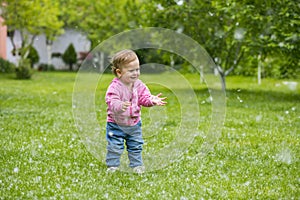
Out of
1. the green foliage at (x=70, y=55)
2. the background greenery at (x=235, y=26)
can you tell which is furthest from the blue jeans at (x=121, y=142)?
the green foliage at (x=70, y=55)

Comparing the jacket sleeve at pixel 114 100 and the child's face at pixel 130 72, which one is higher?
the child's face at pixel 130 72

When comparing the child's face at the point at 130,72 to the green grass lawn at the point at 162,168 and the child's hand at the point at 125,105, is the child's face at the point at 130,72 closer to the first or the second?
the child's hand at the point at 125,105

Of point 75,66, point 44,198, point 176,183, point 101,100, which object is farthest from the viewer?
point 75,66

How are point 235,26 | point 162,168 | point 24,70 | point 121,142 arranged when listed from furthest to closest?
1. point 24,70
2. point 235,26
3. point 162,168
4. point 121,142

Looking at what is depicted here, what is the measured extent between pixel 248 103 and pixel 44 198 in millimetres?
9558

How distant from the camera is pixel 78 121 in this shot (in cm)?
638

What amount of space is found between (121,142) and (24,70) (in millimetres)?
20963

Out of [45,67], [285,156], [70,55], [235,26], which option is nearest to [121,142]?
[285,156]

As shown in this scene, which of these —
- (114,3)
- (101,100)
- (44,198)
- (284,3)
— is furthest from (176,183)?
(114,3)

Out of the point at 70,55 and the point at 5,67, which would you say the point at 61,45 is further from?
the point at 5,67

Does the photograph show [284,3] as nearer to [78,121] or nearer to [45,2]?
[78,121]

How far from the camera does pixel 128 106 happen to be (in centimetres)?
502

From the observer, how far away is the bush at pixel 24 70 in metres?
25.3

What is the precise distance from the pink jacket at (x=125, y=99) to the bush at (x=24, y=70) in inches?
824
